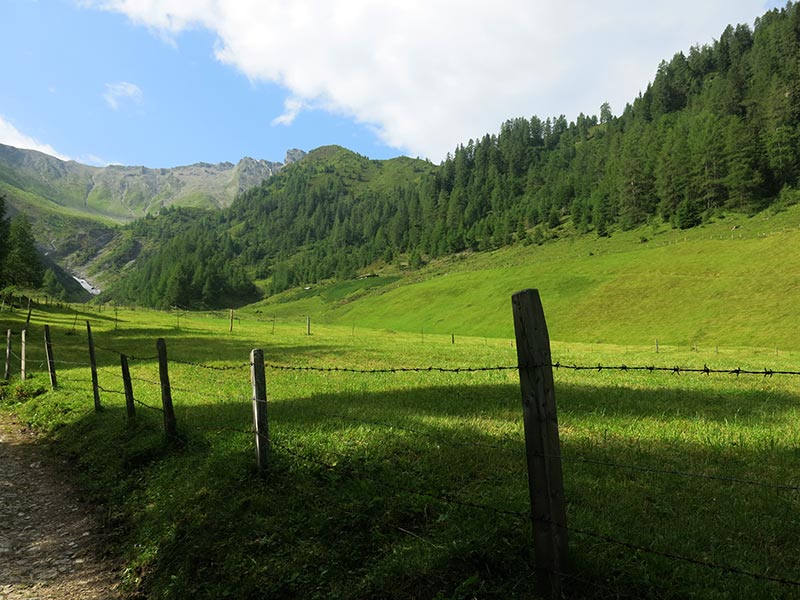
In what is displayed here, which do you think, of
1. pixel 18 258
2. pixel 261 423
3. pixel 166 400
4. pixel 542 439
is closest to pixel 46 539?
pixel 166 400

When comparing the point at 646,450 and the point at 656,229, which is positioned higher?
the point at 656,229

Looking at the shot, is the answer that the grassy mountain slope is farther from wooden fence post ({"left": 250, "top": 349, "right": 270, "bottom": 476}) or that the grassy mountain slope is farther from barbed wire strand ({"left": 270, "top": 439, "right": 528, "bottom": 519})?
wooden fence post ({"left": 250, "top": 349, "right": 270, "bottom": 476})

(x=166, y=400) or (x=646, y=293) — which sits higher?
(x=166, y=400)

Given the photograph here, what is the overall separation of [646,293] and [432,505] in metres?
93.2

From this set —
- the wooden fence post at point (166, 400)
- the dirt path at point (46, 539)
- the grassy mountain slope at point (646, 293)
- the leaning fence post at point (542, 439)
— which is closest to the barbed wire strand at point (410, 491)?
the leaning fence post at point (542, 439)

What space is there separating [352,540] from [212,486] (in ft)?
11.3

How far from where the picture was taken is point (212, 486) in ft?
28.5

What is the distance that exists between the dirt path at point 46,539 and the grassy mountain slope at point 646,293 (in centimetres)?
7216

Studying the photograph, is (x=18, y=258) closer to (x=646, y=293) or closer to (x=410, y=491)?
(x=410, y=491)

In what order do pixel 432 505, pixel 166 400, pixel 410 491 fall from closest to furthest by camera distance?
1. pixel 432 505
2. pixel 410 491
3. pixel 166 400

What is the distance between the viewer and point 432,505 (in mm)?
7359

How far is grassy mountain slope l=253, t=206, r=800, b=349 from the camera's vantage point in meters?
69.5

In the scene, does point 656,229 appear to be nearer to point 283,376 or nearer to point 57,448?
point 283,376

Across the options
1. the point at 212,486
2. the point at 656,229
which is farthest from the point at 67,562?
the point at 656,229
